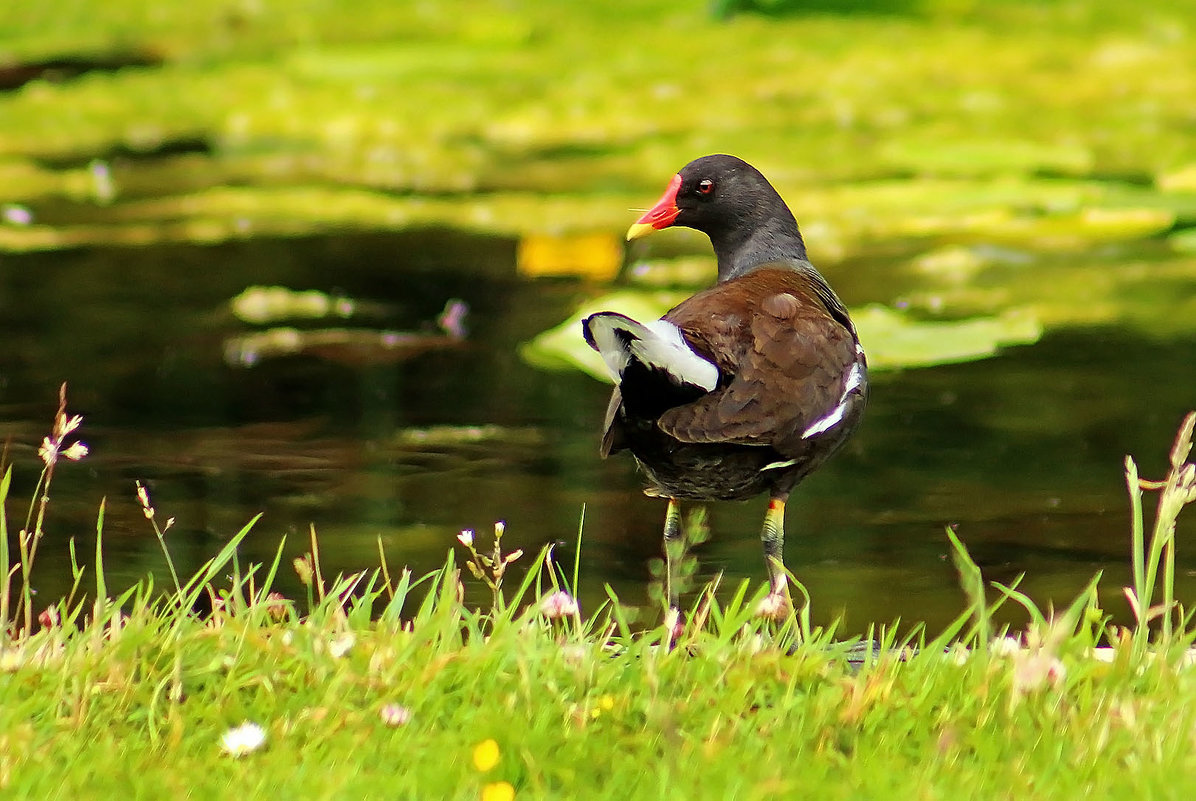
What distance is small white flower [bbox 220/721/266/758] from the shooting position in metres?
3.14

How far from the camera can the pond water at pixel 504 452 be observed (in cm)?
475

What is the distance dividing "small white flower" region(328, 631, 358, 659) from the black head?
1.58 m

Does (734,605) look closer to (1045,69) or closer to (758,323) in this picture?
(758,323)

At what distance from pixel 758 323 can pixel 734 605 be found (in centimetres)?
68

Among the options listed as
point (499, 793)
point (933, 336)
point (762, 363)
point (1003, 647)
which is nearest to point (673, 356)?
point (762, 363)

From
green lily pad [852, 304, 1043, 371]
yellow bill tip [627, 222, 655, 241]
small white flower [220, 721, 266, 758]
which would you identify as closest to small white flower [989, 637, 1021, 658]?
small white flower [220, 721, 266, 758]

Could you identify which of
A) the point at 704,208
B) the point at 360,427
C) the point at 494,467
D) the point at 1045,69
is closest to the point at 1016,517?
the point at 704,208

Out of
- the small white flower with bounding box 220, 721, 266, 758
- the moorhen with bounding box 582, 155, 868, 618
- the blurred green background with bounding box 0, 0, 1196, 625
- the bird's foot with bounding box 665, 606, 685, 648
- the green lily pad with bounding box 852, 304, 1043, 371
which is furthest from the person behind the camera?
the green lily pad with bounding box 852, 304, 1043, 371

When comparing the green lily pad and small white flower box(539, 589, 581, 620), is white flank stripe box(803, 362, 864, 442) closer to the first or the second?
small white flower box(539, 589, 581, 620)

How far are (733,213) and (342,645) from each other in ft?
5.87

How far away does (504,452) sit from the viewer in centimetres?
573

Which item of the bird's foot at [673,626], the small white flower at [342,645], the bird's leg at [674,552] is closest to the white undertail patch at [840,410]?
the bird's leg at [674,552]

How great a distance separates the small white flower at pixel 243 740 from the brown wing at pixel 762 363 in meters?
0.98

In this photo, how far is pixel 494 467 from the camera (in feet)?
18.3
